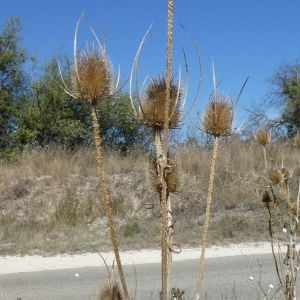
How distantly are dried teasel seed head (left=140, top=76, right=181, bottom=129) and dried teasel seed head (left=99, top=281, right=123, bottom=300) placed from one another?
0.58 meters

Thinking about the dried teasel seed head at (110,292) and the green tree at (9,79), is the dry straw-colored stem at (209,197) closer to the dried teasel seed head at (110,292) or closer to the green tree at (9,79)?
the dried teasel seed head at (110,292)

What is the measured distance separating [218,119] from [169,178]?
289 millimetres

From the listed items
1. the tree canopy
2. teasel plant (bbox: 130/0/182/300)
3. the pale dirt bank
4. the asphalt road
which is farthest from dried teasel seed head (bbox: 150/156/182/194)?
the tree canopy

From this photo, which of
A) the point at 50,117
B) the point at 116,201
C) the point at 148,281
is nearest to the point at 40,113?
the point at 50,117

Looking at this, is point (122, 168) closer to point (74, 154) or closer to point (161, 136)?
point (74, 154)


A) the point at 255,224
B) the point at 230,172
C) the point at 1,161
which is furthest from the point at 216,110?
the point at 1,161

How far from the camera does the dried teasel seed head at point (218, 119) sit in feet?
7.50

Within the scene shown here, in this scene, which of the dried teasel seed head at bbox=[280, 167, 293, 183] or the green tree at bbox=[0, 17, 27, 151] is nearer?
the dried teasel seed head at bbox=[280, 167, 293, 183]

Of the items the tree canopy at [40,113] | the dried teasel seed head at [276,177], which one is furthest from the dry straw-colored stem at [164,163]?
the tree canopy at [40,113]

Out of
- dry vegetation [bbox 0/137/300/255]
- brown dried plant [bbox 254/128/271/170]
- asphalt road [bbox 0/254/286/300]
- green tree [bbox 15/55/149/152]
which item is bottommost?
asphalt road [bbox 0/254/286/300]

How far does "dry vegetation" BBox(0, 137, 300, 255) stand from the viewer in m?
12.7

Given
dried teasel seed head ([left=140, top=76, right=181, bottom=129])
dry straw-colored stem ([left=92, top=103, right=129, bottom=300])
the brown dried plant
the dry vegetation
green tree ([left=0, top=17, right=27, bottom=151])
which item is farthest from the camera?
green tree ([left=0, top=17, right=27, bottom=151])

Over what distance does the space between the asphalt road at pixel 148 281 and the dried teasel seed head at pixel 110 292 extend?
5109mm

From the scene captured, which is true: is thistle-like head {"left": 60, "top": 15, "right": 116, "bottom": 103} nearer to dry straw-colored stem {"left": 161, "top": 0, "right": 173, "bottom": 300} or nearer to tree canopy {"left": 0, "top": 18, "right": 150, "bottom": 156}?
dry straw-colored stem {"left": 161, "top": 0, "right": 173, "bottom": 300}
